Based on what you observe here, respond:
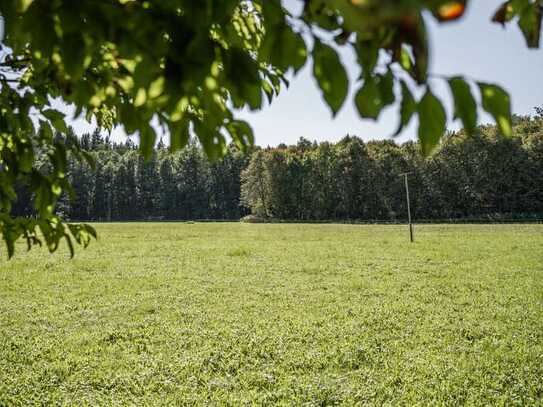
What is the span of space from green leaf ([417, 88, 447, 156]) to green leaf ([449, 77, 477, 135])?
4cm

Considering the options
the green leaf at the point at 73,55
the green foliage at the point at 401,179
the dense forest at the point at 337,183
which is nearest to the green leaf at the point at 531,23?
the green leaf at the point at 73,55

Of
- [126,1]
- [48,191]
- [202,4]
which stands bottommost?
[48,191]

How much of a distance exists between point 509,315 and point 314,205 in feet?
227

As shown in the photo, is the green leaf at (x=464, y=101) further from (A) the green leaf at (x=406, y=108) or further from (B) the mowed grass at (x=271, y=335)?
(B) the mowed grass at (x=271, y=335)

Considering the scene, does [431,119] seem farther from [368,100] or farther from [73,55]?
[73,55]

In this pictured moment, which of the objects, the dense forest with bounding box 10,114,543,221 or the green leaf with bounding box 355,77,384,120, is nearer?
the green leaf with bounding box 355,77,384,120

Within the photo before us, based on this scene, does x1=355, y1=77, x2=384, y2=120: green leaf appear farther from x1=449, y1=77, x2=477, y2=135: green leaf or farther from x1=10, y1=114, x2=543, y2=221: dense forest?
x1=10, y1=114, x2=543, y2=221: dense forest

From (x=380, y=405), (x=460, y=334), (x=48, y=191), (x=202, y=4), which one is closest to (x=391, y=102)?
(x=202, y=4)

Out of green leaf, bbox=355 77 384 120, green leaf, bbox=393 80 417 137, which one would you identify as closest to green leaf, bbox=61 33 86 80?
green leaf, bbox=355 77 384 120

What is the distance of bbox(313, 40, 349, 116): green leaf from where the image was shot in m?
1.01

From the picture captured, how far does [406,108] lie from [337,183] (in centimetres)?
7602

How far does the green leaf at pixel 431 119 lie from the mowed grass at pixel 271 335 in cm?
499

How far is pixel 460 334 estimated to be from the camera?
26.1 ft

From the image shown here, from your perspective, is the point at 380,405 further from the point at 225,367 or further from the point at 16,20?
the point at 16,20
